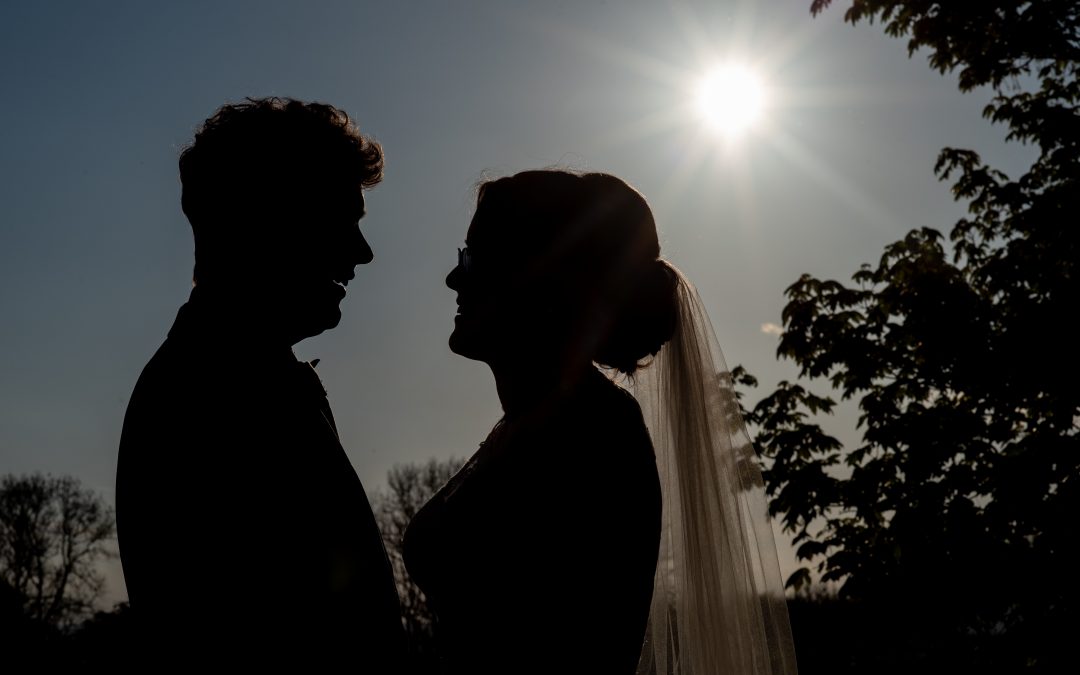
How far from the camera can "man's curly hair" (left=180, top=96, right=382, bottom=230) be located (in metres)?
2.62

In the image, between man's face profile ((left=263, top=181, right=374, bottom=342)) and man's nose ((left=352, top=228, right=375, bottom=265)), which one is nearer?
man's face profile ((left=263, top=181, right=374, bottom=342))

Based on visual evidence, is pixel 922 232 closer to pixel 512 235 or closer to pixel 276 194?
pixel 512 235

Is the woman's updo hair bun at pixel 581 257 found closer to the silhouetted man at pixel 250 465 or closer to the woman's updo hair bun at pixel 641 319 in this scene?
the woman's updo hair bun at pixel 641 319

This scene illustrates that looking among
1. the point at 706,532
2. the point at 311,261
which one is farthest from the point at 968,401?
the point at 311,261

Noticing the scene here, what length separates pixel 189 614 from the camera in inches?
77.1

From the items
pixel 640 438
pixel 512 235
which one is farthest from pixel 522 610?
pixel 512 235

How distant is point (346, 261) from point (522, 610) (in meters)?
1.40

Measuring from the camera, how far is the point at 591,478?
9.49ft

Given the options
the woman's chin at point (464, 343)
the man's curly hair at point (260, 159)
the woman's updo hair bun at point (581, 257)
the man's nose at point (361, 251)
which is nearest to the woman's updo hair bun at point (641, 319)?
the woman's updo hair bun at point (581, 257)

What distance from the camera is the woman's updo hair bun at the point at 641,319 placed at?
3.48 m

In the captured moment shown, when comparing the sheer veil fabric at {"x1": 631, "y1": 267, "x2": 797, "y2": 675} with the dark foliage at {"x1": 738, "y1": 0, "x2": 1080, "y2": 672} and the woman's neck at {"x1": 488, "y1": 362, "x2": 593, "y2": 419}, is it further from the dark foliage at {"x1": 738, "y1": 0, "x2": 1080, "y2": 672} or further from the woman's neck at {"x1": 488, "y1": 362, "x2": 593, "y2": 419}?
the dark foliage at {"x1": 738, "y1": 0, "x2": 1080, "y2": 672}

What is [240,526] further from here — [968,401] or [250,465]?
[968,401]

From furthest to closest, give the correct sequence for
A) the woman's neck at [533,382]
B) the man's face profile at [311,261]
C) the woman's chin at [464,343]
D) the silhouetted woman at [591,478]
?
the woman's chin at [464,343], the woman's neck at [533,382], the silhouetted woman at [591,478], the man's face profile at [311,261]

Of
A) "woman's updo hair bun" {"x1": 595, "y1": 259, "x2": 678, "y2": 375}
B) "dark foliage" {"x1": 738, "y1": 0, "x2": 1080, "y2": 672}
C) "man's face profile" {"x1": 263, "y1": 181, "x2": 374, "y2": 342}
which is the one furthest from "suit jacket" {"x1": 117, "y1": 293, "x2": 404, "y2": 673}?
"dark foliage" {"x1": 738, "y1": 0, "x2": 1080, "y2": 672}
